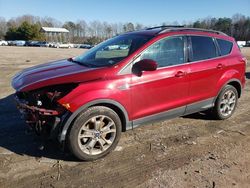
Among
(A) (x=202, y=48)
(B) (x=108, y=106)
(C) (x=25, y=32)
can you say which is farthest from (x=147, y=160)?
(C) (x=25, y=32)

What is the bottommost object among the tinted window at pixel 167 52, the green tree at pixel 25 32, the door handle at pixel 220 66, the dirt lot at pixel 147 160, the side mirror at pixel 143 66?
the dirt lot at pixel 147 160

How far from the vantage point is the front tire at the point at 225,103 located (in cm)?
559

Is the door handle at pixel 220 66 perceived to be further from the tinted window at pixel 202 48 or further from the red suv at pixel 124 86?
the tinted window at pixel 202 48

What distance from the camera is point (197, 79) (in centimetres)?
500

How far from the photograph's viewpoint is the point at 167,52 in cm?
468

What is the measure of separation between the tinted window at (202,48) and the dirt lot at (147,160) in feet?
4.38

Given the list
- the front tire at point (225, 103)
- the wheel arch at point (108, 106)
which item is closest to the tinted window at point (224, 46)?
the front tire at point (225, 103)

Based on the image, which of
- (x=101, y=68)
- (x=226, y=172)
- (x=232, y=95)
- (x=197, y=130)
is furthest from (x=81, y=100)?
(x=232, y=95)

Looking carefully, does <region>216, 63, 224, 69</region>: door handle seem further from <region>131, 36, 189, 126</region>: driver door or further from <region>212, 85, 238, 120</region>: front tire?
<region>131, 36, 189, 126</region>: driver door

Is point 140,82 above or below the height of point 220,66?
below

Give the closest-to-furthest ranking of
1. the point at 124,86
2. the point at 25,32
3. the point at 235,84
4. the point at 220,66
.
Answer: the point at 124,86, the point at 220,66, the point at 235,84, the point at 25,32

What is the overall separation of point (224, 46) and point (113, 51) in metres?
2.29

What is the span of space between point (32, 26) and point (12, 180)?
97155 mm

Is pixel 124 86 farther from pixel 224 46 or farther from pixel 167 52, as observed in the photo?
pixel 224 46
